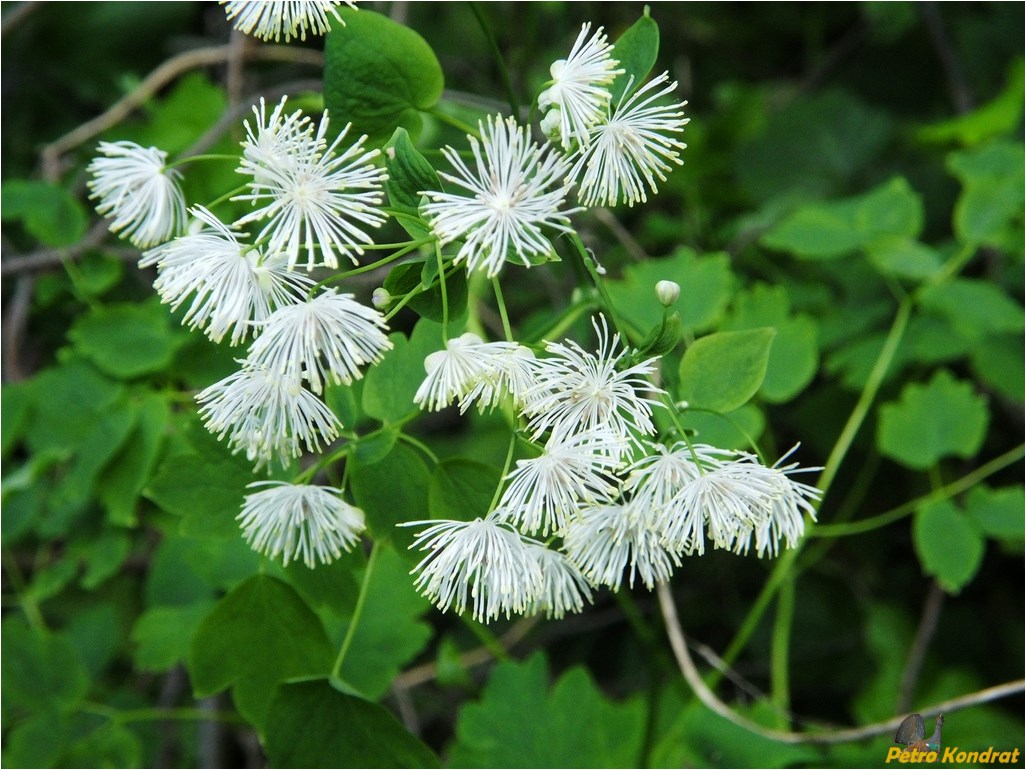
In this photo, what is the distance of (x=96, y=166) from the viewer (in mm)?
A: 723

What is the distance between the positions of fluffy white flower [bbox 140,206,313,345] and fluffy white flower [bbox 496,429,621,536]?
0.19 metres

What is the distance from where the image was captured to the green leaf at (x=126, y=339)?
3.31ft

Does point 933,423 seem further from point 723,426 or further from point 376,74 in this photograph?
point 376,74

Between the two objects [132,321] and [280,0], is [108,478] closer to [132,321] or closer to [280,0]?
[132,321]

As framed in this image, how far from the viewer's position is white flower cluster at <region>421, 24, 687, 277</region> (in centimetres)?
57

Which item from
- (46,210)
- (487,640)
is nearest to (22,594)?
(46,210)

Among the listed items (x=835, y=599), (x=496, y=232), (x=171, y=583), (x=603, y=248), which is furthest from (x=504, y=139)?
(x=835, y=599)

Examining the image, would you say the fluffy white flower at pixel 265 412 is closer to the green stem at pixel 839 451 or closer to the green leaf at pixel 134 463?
the green leaf at pixel 134 463

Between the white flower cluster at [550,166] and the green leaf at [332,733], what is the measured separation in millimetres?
381

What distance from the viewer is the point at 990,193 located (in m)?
1.23

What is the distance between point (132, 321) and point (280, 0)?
20.2 inches

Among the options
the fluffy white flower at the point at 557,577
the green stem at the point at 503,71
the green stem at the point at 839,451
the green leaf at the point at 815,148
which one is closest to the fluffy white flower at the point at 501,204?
the green stem at the point at 503,71

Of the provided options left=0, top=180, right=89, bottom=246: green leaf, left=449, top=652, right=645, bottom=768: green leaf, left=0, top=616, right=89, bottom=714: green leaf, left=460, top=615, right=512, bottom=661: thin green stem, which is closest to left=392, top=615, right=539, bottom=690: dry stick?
left=460, top=615, right=512, bottom=661: thin green stem

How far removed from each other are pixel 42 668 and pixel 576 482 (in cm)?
79
